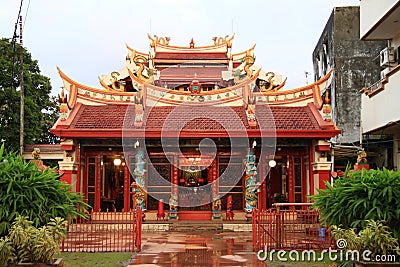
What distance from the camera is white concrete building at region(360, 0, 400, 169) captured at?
1521 cm

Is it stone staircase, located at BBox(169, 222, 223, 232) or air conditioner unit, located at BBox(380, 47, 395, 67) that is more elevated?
→ air conditioner unit, located at BBox(380, 47, 395, 67)

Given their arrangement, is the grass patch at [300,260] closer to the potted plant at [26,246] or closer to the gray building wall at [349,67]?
the potted plant at [26,246]

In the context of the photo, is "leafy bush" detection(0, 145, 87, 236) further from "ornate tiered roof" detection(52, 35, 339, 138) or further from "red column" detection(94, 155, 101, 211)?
"red column" detection(94, 155, 101, 211)

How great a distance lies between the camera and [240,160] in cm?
1883

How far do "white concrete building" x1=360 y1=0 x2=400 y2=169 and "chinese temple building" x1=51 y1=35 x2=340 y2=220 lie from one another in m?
1.54

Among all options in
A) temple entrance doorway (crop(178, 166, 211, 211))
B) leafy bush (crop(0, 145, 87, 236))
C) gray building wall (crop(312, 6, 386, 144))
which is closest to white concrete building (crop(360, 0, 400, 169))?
gray building wall (crop(312, 6, 386, 144))

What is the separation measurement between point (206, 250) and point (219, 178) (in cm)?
659

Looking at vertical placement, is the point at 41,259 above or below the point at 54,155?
below

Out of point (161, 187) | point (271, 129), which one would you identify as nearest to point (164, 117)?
point (161, 187)

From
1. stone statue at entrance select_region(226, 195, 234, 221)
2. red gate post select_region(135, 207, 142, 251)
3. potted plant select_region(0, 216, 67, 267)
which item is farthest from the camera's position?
stone statue at entrance select_region(226, 195, 234, 221)

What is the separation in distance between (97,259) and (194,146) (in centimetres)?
823

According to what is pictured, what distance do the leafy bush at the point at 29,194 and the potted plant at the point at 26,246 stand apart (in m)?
0.37

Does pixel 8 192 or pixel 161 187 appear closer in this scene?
pixel 8 192

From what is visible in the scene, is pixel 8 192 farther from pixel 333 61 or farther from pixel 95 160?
pixel 333 61
